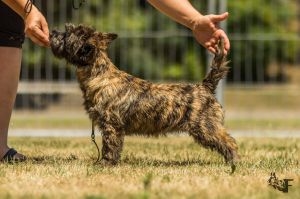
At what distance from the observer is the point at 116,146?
6.64 m

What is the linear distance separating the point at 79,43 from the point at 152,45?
931 cm

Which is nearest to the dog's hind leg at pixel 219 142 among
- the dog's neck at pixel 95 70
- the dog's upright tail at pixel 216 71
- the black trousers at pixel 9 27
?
the dog's upright tail at pixel 216 71

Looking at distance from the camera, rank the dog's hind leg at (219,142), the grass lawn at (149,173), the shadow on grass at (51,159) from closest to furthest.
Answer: the grass lawn at (149,173) < the dog's hind leg at (219,142) < the shadow on grass at (51,159)

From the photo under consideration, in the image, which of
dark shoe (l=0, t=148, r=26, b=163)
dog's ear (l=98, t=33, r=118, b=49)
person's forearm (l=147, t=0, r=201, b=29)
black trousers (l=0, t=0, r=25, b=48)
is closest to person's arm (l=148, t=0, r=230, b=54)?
person's forearm (l=147, t=0, r=201, b=29)

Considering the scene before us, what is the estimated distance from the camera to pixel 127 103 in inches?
265

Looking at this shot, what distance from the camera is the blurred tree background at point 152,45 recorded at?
15.9 m

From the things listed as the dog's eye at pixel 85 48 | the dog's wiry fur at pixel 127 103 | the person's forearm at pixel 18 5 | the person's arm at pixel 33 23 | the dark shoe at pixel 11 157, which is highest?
the person's forearm at pixel 18 5

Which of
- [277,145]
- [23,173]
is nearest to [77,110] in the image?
[277,145]

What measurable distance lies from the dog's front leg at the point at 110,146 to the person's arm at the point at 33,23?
2.81ft

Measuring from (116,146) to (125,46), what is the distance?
9.46m

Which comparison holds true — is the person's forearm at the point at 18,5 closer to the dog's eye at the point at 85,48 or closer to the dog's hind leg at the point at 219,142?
the dog's eye at the point at 85,48

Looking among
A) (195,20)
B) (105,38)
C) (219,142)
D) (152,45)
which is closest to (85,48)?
(105,38)

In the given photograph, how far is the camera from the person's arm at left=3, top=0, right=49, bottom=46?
634 cm

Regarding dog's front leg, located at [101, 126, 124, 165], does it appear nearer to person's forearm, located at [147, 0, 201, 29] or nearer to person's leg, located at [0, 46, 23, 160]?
person's leg, located at [0, 46, 23, 160]
